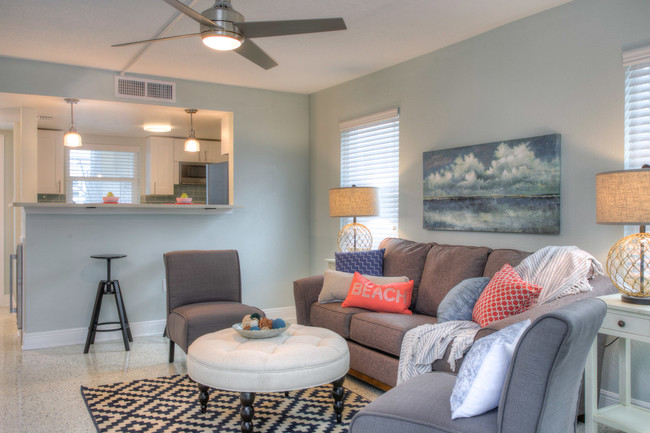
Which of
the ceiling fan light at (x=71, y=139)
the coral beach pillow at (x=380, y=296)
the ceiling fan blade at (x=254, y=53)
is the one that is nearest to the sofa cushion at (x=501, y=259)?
the coral beach pillow at (x=380, y=296)

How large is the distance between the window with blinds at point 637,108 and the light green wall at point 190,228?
3638mm

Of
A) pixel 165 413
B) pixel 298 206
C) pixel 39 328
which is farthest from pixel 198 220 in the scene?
pixel 165 413

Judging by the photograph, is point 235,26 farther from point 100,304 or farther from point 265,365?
point 100,304

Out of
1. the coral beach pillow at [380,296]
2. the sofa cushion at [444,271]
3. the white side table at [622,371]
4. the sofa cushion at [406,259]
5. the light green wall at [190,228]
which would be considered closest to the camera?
the white side table at [622,371]

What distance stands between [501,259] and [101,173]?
6.32 metres

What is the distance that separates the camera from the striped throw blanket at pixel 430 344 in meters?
2.71

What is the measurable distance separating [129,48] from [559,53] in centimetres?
328

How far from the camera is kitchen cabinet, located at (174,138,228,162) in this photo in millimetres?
7680

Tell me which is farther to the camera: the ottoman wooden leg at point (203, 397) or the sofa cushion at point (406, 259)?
the sofa cushion at point (406, 259)

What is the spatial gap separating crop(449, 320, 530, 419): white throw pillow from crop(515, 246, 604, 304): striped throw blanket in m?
1.12

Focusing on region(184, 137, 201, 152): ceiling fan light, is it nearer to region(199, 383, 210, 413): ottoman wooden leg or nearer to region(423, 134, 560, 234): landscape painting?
region(423, 134, 560, 234): landscape painting

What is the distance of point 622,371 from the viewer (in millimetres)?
2693

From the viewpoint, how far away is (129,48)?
4207mm

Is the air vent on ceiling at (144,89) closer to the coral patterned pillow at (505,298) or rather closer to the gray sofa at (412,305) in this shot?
the gray sofa at (412,305)
